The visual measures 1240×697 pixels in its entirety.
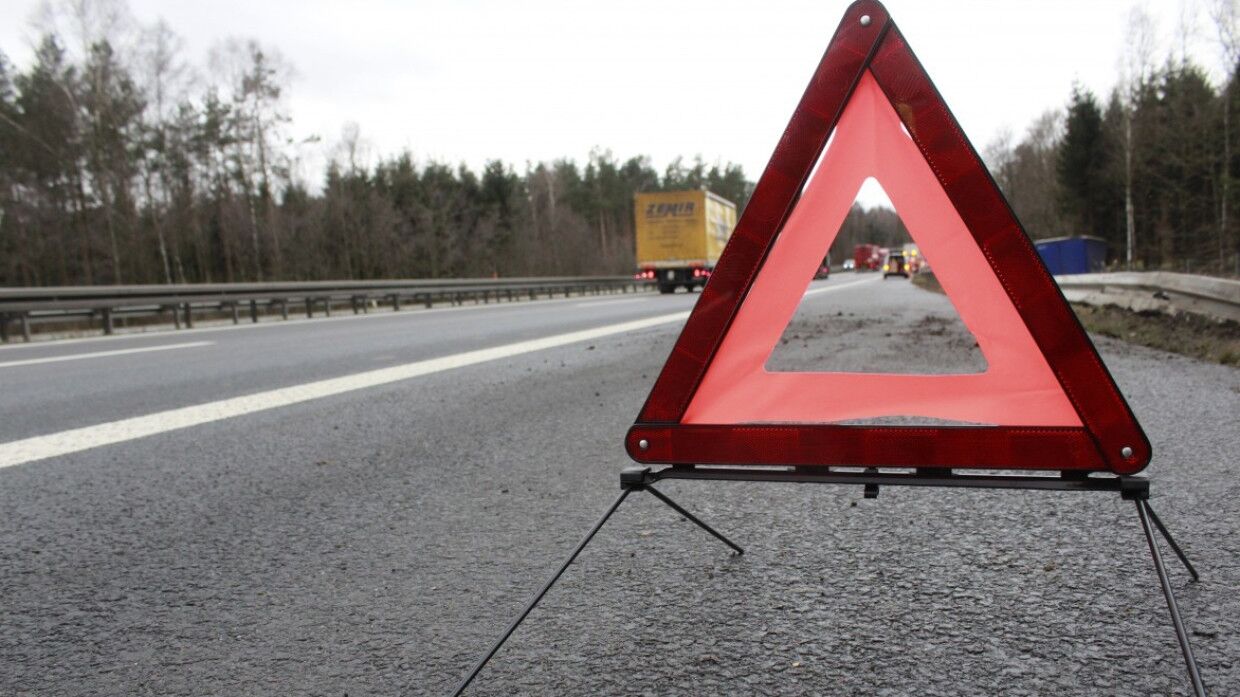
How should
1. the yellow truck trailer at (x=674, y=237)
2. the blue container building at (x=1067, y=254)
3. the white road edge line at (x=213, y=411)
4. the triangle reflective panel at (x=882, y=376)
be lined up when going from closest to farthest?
the triangle reflective panel at (x=882, y=376) < the white road edge line at (x=213, y=411) < the blue container building at (x=1067, y=254) < the yellow truck trailer at (x=674, y=237)

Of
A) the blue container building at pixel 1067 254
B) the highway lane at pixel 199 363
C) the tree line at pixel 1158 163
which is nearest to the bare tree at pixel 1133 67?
the tree line at pixel 1158 163

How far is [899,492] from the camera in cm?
293

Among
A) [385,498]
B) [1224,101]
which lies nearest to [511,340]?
[385,498]

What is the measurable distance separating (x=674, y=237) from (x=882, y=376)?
3062 cm

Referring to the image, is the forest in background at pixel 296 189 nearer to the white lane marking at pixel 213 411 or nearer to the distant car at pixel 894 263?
the distant car at pixel 894 263

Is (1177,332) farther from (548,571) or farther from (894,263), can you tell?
(894,263)

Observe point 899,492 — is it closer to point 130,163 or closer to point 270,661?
point 270,661

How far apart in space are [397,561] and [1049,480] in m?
1.74

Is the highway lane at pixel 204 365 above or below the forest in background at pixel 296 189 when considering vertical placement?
below

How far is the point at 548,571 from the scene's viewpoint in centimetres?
224

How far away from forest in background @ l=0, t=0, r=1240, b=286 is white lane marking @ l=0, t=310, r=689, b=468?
32.5 metres

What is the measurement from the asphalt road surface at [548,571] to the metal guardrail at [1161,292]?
9.66ft

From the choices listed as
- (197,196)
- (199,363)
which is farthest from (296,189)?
(199,363)

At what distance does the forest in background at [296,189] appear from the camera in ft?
105
